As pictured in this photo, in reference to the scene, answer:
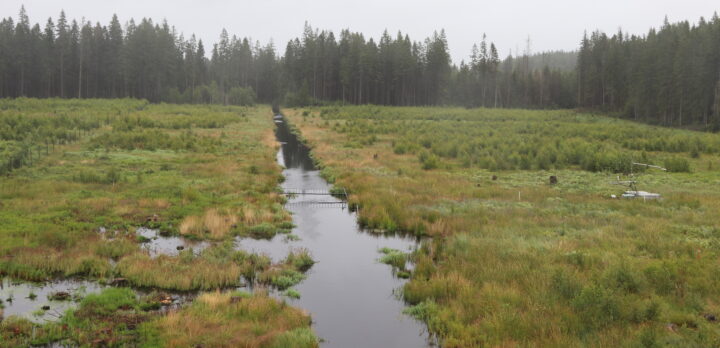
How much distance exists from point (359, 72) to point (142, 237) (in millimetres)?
99329

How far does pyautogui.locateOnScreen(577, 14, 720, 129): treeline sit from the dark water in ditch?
66.3m

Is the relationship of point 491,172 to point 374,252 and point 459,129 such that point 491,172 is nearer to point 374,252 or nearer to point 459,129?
point 374,252

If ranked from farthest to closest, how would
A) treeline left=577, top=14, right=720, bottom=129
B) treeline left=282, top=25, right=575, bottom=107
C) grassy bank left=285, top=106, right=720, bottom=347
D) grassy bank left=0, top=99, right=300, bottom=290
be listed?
treeline left=282, top=25, right=575, bottom=107
treeline left=577, top=14, right=720, bottom=129
grassy bank left=0, top=99, right=300, bottom=290
grassy bank left=285, top=106, right=720, bottom=347

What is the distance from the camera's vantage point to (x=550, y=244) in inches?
548

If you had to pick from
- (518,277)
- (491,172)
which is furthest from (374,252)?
(491,172)

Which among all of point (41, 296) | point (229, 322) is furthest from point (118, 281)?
point (229, 322)

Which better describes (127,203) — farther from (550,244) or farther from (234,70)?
(234,70)

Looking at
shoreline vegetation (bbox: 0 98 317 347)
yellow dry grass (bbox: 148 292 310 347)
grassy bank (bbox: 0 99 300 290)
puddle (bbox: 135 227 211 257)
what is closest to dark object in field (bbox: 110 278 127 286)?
shoreline vegetation (bbox: 0 98 317 347)

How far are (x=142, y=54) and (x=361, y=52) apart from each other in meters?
48.2

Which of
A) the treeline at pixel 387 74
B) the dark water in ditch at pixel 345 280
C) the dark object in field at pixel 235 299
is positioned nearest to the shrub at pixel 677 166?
the dark water in ditch at pixel 345 280

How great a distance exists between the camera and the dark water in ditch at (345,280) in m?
9.80

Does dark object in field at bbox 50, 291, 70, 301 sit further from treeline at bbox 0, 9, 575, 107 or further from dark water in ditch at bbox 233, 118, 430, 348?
treeline at bbox 0, 9, 575, 107

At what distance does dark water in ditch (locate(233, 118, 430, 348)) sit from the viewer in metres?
9.80

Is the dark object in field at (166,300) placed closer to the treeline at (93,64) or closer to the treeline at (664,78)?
the treeline at (664,78)
